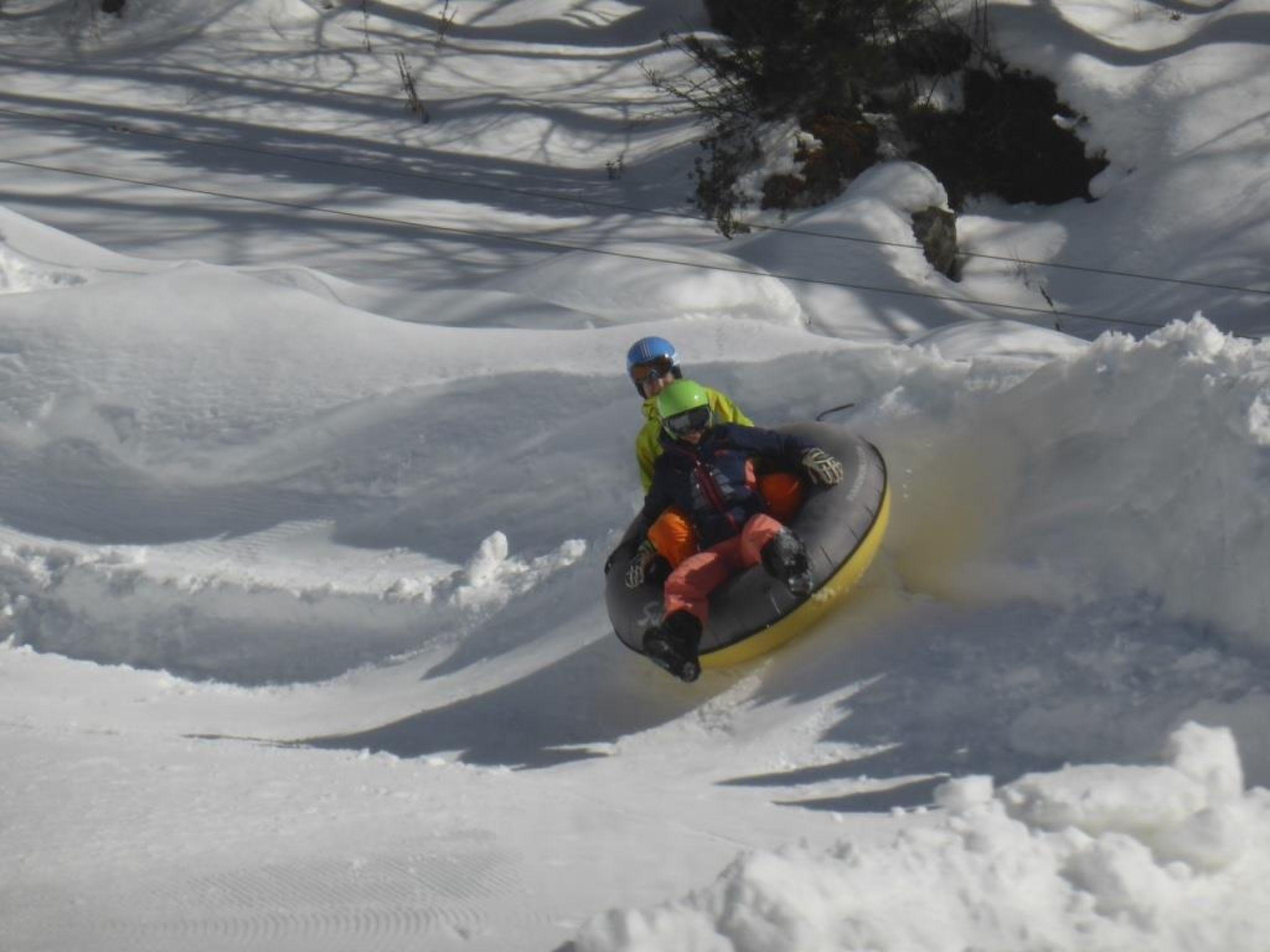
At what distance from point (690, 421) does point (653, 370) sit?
2.26ft

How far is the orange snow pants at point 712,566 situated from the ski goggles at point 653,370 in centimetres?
100

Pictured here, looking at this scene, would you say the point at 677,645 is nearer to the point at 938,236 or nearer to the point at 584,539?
the point at 584,539

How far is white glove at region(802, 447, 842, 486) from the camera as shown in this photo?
4.75 m

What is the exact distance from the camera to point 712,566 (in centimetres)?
467

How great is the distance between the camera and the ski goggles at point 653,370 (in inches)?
217

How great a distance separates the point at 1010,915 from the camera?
2.21 metres

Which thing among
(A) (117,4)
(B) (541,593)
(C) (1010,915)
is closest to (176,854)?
(C) (1010,915)

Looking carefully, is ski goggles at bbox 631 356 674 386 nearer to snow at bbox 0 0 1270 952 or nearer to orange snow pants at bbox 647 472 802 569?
snow at bbox 0 0 1270 952

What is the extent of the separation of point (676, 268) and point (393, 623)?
10.7ft

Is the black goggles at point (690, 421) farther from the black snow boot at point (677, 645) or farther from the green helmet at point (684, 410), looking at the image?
the black snow boot at point (677, 645)

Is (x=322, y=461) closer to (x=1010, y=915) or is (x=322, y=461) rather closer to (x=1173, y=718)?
(x=1173, y=718)

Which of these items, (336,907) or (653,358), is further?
(653,358)

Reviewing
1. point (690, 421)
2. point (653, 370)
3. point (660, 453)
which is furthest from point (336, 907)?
point (653, 370)

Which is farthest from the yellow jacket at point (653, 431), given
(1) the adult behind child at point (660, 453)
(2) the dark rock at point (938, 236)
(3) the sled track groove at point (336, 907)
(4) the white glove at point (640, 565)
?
(2) the dark rock at point (938, 236)
